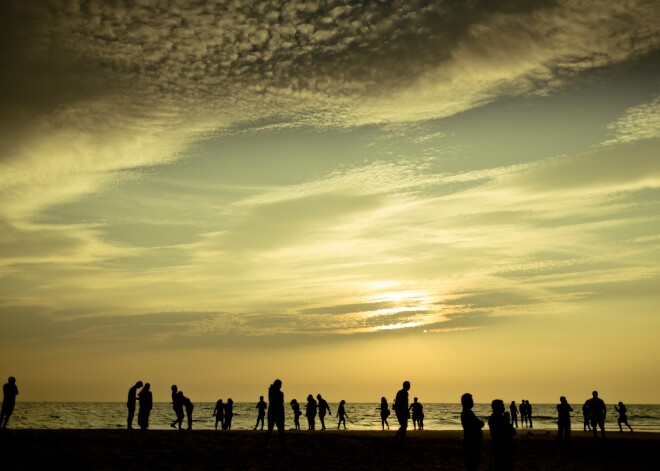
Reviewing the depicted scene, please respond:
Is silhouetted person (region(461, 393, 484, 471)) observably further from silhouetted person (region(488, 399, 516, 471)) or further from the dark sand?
the dark sand

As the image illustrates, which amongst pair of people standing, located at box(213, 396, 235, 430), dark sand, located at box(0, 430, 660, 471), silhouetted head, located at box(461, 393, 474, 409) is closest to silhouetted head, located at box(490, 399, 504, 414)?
silhouetted head, located at box(461, 393, 474, 409)

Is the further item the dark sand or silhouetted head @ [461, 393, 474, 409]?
the dark sand

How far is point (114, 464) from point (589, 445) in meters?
21.8

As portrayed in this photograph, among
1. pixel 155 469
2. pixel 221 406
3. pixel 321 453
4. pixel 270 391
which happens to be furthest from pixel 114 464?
pixel 221 406

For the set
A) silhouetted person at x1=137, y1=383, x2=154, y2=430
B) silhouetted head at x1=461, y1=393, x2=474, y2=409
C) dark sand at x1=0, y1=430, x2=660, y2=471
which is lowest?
dark sand at x1=0, y1=430, x2=660, y2=471

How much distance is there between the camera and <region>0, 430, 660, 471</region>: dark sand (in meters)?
18.1

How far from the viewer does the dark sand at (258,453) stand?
18.1 metres

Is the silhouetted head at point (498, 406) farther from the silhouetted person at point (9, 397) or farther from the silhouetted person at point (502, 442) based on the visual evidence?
the silhouetted person at point (9, 397)

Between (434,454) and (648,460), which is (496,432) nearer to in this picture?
(434,454)

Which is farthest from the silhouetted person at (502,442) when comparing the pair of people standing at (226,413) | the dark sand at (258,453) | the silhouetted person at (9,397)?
the pair of people standing at (226,413)

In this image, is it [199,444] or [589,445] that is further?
[589,445]

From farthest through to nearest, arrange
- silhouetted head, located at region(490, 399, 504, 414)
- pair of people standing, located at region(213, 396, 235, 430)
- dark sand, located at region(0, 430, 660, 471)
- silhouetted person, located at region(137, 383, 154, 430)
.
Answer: pair of people standing, located at region(213, 396, 235, 430) < silhouetted person, located at region(137, 383, 154, 430) < dark sand, located at region(0, 430, 660, 471) < silhouetted head, located at region(490, 399, 504, 414)

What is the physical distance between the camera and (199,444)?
837 inches

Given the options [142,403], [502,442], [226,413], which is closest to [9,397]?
[142,403]
